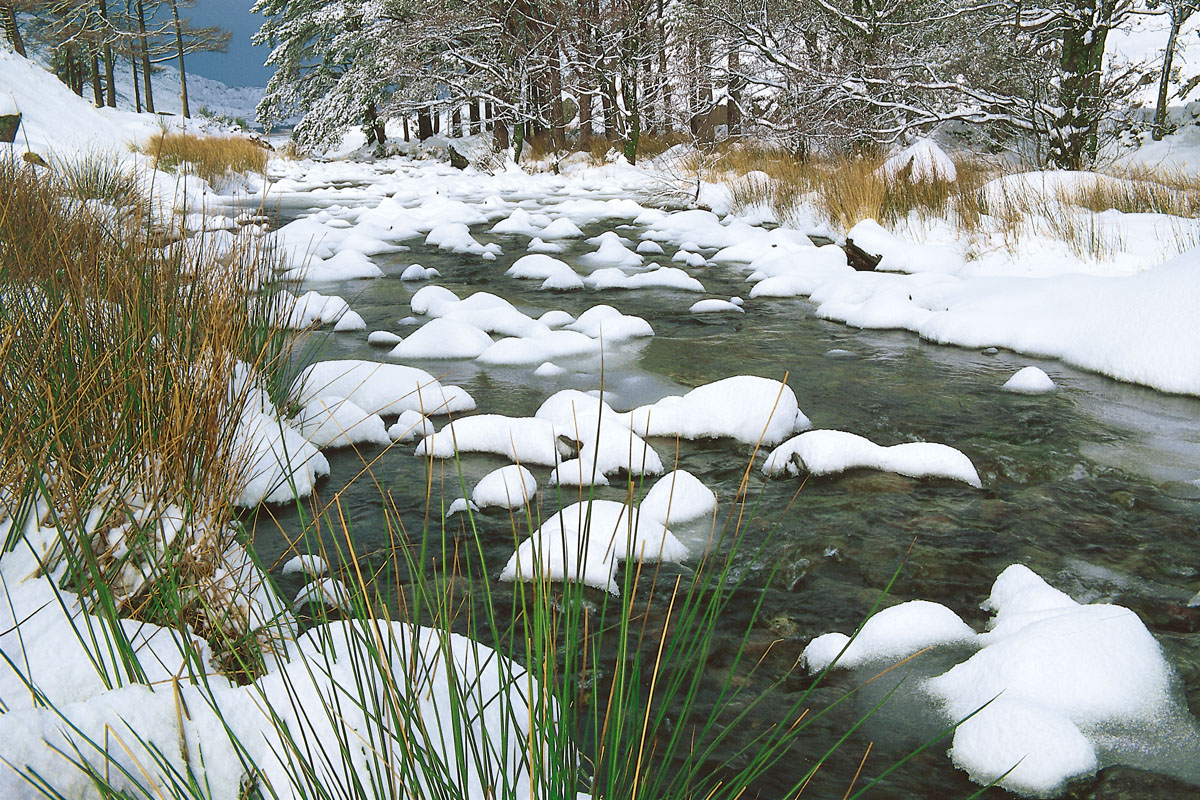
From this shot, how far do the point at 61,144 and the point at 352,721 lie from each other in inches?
477

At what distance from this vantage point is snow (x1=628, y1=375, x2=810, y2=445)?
10.5 ft

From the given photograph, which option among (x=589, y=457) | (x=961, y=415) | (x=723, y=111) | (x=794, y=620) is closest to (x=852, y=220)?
(x=961, y=415)

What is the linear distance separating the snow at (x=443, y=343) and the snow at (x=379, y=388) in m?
0.61

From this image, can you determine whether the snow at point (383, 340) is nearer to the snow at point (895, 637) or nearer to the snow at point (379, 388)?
the snow at point (379, 388)

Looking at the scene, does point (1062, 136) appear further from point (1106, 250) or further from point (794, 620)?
point (794, 620)

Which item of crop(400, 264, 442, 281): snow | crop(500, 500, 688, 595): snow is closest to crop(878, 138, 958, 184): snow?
crop(400, 264, 442, 281): snow

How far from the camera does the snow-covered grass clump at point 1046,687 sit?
1.54 meters

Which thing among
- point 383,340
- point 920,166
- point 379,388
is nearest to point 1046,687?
point 379,388

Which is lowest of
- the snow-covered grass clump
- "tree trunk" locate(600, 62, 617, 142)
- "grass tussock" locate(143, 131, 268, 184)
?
the snow-covered grass clump

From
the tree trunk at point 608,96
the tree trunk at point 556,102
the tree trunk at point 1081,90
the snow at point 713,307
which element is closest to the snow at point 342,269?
the snow at point 713,307

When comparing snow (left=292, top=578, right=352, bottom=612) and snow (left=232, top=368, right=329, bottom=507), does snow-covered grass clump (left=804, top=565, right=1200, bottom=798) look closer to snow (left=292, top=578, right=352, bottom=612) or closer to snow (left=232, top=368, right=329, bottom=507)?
snow (left=292, top=578, right=352, bottom=612)

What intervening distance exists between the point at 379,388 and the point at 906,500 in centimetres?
205

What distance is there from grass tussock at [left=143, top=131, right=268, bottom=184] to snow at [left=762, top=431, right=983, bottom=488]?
7.92 meters

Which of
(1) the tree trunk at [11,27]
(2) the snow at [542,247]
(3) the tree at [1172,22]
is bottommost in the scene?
(2) the snow at [542,247]
